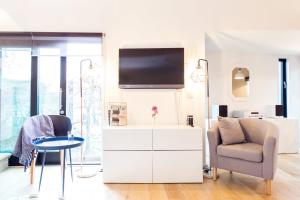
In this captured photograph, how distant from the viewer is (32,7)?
3670 mm

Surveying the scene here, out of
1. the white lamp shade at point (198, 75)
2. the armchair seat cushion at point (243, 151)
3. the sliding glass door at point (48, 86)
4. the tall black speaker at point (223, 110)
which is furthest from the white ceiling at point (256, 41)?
the sliding glass door at point (48, 86)

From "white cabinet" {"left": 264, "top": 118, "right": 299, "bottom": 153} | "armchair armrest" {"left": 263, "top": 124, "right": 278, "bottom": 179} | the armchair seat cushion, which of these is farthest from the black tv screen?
"white cabinet" {"left": 264, "top": 118, "right": 299, "bottom": 153}

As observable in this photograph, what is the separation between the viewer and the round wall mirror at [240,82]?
200 inches

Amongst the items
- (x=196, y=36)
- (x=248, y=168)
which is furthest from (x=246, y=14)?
(x=248, y=168)

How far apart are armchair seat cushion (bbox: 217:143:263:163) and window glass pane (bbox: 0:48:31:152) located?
10.4ft

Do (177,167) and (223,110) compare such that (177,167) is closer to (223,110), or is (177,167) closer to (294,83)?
(223,110)

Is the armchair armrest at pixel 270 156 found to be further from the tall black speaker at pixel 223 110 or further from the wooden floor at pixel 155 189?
the tall black speaker at pixel 223 110

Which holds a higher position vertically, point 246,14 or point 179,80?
point 246,14

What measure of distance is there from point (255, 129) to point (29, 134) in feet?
10.0

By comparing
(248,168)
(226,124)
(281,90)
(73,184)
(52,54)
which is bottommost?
(73,184)

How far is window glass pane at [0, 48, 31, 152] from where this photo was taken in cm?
394

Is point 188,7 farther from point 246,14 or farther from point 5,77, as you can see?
point 5,77

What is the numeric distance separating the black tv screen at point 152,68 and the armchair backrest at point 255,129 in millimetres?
1085

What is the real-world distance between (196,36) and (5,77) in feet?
10.5
